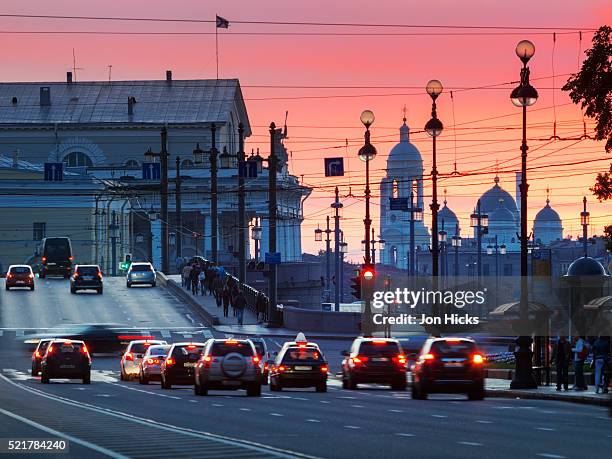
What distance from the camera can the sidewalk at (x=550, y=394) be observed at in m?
37.9

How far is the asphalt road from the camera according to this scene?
21.9 m

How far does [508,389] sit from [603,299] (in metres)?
8.21

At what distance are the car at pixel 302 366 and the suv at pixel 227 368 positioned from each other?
10.6 feet

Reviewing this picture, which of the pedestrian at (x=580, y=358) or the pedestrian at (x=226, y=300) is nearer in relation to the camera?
the pedestrian at (x=580, y=358)

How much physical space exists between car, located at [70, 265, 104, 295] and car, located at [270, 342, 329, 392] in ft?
172

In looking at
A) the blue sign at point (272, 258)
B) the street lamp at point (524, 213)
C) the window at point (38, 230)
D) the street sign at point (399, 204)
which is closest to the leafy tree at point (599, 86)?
the street lamp at point (524, 213)

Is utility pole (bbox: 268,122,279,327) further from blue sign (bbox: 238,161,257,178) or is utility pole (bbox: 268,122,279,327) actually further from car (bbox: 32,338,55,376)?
car (bbox: 32,338,55,376)

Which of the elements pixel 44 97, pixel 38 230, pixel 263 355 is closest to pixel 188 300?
pixel 263 355

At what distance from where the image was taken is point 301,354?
4381 centimetres

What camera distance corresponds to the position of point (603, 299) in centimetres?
5069

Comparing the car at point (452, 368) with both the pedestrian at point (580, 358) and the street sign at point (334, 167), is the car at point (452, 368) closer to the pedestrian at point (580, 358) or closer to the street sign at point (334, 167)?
the pedestrian at point (580, 358)

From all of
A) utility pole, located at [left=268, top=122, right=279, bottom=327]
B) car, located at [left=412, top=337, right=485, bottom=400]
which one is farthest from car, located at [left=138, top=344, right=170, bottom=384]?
utility pole, located at [left=268, top=122, right=279, bottom=327]

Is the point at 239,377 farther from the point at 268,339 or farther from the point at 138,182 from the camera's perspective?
the point at 138,182

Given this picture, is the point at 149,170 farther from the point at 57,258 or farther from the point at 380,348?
the point at 380,348
